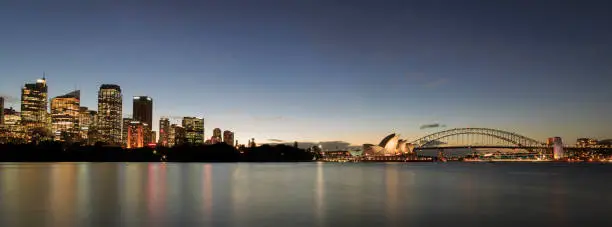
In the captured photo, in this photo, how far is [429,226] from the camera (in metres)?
24.5

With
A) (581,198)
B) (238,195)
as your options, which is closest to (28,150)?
(238,195)

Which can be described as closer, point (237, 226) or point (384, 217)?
point (237, 226)

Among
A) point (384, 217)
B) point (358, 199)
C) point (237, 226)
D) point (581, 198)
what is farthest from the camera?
point (581, 198)

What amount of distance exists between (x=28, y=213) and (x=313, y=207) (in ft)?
51.7

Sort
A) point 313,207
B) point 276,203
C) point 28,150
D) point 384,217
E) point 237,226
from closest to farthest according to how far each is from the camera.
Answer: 1. point 237,226
2. point 384,217
3. point 313,207
4. point 276,203
5. point 28,150

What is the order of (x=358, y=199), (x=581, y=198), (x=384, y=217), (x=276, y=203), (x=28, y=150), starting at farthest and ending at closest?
(x=28, y=150) < (x=581, y=198) < (x=358, y=199) < (x=276, y=203) < (x=384, y=217)

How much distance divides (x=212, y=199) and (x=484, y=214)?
19.0 metres

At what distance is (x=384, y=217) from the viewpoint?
1083 inches

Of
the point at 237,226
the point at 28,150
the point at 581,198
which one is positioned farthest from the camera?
the point at 28,150

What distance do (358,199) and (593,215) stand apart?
15.0 m

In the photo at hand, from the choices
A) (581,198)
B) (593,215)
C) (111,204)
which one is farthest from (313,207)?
(581,198)

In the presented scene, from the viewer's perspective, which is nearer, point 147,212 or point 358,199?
point 147,212

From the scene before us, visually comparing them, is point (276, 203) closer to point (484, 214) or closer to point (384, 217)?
point (384, 217)

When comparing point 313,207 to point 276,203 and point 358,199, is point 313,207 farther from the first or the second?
point 358,199
